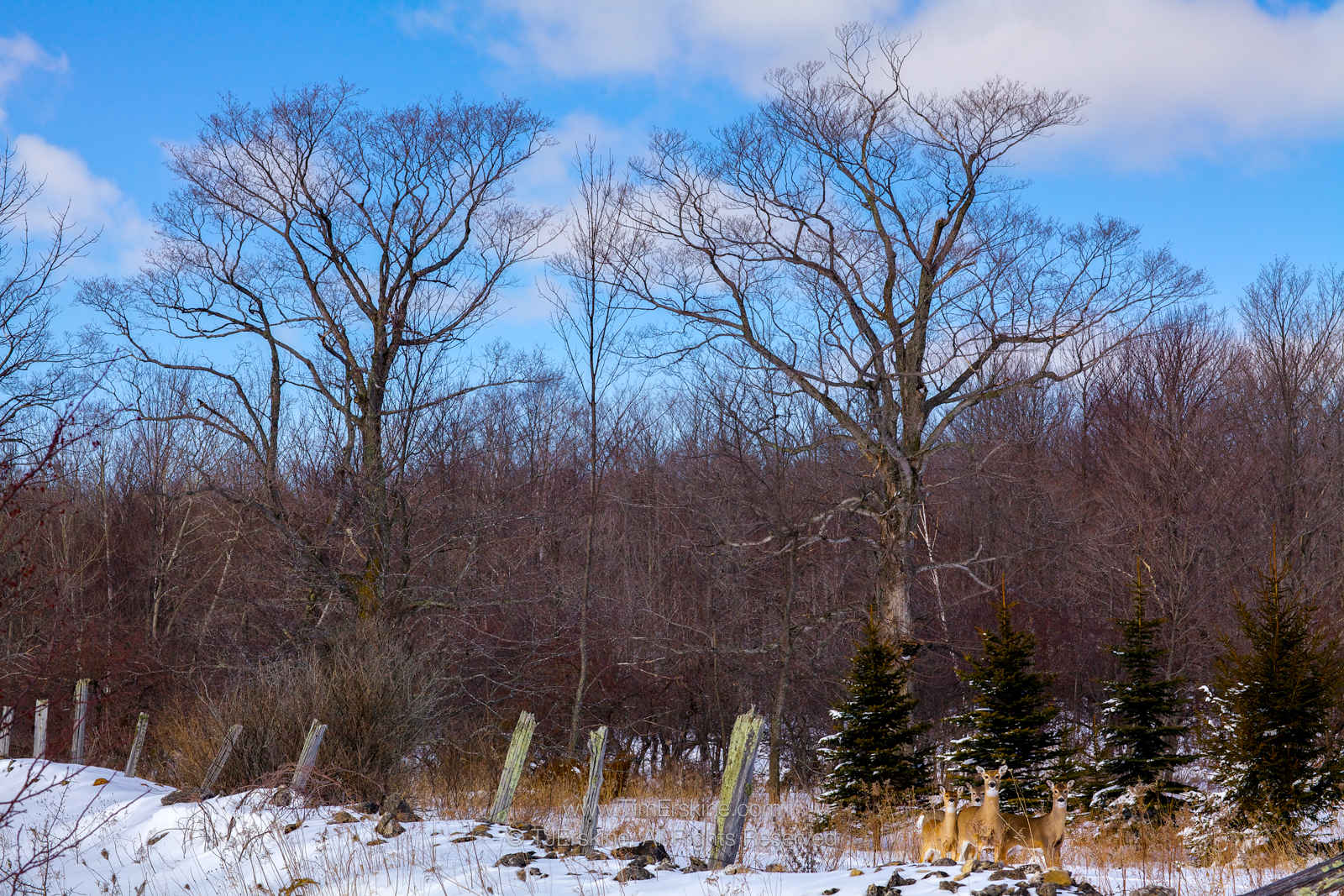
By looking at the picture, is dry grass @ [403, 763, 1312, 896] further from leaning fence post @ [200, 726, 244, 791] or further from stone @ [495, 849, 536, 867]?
leaning fence post @ [200, 726, 244, 791]

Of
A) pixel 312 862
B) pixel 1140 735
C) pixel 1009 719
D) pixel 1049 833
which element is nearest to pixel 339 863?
pixel 312 862

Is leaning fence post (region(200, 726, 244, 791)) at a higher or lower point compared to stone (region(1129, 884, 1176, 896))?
higher

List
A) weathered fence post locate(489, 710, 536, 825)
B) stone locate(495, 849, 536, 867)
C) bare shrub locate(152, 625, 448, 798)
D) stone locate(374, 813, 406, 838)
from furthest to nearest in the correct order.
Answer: bare shrub locate(152, 625, 448, 798)
weathered fence post locate(489, 710, 536, 825)
stone locate(374, 813, 406, 838)
stone locate(495, 849, 536, 867)

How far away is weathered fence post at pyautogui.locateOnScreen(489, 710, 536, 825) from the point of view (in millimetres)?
9398

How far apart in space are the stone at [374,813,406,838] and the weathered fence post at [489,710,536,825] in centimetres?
101

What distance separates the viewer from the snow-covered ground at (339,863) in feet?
22.2

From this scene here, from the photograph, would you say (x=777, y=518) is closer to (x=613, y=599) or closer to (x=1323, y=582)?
(x=613, y=599)

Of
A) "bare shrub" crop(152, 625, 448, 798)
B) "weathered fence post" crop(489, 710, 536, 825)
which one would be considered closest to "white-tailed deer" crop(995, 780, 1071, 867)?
"weathered fence post" crop(489, 710, 536, 825)

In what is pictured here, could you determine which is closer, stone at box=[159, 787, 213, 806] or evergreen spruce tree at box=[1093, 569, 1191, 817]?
stone at box=[159, 787, 213, 806]

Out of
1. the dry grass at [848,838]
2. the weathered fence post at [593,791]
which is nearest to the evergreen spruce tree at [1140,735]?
the dry grass at [848,838]

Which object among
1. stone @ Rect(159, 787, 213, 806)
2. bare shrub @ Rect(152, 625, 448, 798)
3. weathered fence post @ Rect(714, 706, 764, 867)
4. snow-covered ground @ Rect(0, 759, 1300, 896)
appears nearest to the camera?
snow-covered ground @ Rect(0, 759, 1300, 896)

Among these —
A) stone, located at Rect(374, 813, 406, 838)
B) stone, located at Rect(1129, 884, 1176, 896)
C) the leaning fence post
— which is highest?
the leaning fence post

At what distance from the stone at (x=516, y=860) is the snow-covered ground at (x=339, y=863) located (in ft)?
0.14

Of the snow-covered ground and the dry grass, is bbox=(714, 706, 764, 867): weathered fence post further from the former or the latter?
the dry grass
